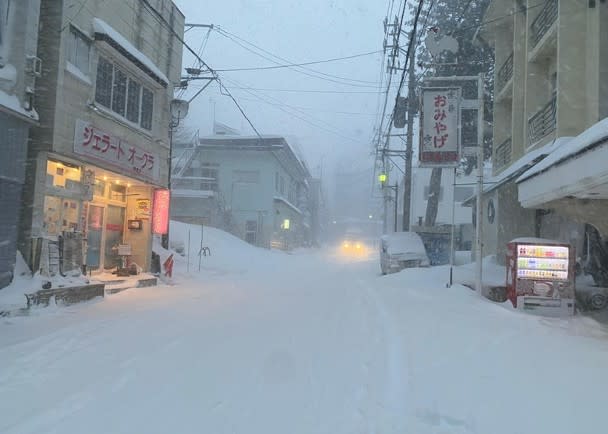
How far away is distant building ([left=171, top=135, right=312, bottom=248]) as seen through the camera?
108ft

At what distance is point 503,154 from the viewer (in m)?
20.0

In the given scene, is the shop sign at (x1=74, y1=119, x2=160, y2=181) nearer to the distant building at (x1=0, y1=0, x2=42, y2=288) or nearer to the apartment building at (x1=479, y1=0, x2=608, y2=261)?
the distant building at (x1=0, y1=0, x2=42, y2=288)

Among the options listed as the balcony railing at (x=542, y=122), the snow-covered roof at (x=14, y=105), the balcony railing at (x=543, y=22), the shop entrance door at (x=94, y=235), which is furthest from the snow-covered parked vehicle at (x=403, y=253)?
the snow-covered roof at (x=14, y=105)

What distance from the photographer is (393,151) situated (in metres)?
35.5

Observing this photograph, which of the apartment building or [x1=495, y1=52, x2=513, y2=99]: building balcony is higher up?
[x1=495, y1=52, x2=513, y2=99]: building balcony

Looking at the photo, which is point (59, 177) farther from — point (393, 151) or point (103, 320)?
point (393, 151)

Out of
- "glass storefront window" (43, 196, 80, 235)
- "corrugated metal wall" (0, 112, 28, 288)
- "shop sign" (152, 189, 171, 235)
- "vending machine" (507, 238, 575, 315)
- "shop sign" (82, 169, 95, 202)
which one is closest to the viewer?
"corrugated metal wall" (0, 112, 28, 288)

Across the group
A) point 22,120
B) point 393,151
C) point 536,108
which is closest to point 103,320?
point 22,120

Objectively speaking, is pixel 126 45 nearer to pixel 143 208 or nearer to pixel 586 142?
pixel 143 208

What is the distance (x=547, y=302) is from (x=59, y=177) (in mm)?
11384

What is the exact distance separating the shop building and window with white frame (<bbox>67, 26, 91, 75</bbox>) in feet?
0.07

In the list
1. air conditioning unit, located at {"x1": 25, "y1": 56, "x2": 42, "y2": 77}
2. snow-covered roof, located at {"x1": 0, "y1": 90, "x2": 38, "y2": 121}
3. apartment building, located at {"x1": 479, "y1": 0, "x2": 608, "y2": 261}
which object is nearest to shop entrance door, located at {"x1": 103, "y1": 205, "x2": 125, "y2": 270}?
snow-covered roof, located at {"x1": 0, "y1": 90, "x2": 38, "y2": 121}

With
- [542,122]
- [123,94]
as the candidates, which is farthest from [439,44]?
[123,94]

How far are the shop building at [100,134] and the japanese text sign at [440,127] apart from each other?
794cm
